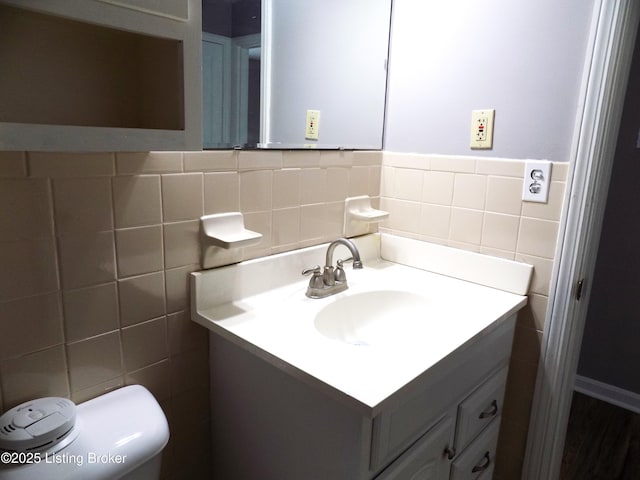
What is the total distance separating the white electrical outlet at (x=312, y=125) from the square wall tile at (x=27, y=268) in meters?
0.76

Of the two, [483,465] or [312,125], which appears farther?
[312,125]

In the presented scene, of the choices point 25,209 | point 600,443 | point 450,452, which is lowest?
point 600,443

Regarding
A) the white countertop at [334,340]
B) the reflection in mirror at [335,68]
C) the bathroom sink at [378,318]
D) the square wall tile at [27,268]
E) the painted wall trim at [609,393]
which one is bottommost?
the painted wall trim at [609,393]

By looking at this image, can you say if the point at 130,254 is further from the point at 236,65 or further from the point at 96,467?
the point at 236,65

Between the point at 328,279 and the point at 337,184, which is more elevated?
the point at 337,184

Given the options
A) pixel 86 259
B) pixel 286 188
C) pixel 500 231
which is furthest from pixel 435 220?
pixel 86 259

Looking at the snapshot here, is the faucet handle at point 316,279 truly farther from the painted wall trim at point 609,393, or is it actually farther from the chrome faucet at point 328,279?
the painted wall trim at point 609,393

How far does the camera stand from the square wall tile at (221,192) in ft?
3.39

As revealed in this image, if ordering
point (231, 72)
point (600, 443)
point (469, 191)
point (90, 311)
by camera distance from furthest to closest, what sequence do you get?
point (600, 443), point (469, 191), point (231, 72), point (90, 311)

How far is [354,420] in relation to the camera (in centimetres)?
79

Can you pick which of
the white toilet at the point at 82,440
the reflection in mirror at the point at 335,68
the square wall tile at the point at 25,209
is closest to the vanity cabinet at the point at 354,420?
the white toilet at the point at 82,440

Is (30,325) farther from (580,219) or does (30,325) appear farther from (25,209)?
(580,219)

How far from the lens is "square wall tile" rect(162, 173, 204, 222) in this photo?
3.15ft

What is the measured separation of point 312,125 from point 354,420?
2.90 ft
